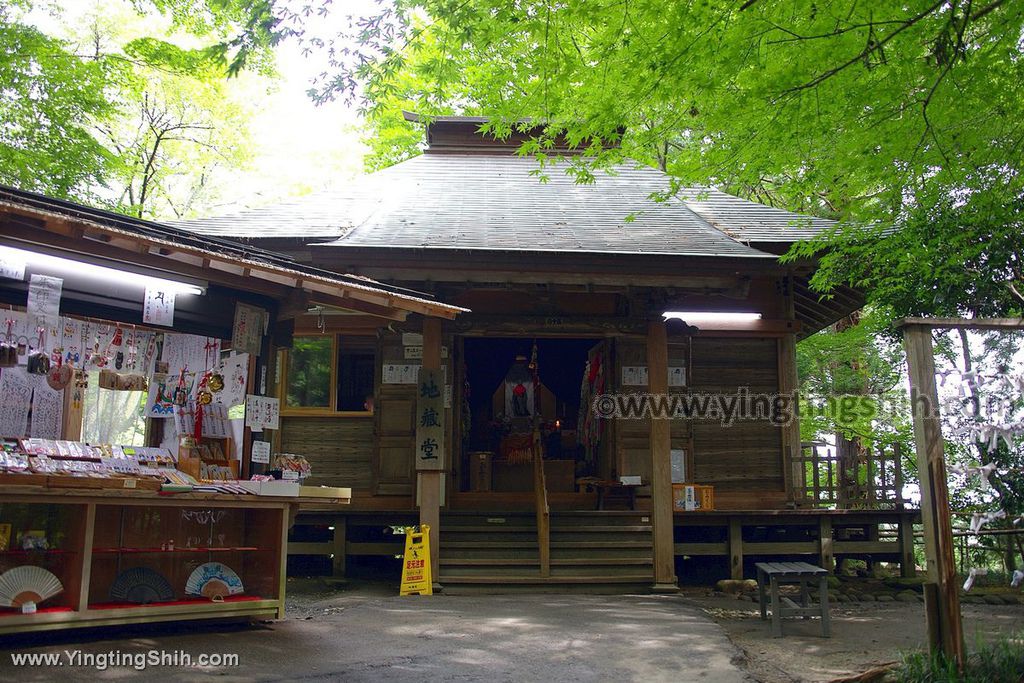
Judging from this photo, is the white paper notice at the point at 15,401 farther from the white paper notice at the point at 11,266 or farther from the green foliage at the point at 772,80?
the green foliage at the point at 772,80

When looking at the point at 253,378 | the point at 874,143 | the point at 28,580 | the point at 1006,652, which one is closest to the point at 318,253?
the point at 253,378

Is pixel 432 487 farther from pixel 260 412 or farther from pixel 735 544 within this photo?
pixel 735 544

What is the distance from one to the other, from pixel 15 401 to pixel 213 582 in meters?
2.02

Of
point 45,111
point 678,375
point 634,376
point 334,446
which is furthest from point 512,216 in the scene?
point 45,111

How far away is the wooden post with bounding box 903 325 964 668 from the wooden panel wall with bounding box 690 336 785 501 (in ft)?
20.8

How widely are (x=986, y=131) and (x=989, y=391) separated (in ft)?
8.68

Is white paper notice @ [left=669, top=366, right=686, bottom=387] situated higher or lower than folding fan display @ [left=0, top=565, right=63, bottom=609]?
higher

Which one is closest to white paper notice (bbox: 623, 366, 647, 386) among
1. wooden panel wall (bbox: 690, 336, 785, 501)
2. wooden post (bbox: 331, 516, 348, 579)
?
wooden panel wall (bbox: 690, 336, 785, 501)

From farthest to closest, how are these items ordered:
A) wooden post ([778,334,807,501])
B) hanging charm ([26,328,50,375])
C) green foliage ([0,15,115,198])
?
green foliage ([0,15,115,198])
wooden post ([778,334,807,501])
hanging charm ([26,328,50,375])

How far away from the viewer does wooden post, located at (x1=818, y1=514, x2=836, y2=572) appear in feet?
36.7

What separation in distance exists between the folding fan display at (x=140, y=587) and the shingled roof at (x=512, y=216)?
4285mm

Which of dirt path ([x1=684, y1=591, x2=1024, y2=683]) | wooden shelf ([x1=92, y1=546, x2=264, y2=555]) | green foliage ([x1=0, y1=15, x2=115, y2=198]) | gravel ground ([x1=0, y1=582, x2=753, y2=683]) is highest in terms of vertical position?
green foliage ([x1=0, y1=15, x2=115, y2=198])

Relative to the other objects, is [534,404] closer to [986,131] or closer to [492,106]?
[492,106]

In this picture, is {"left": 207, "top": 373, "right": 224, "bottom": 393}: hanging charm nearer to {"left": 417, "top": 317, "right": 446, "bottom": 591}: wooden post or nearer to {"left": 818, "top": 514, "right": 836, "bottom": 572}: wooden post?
{"left": 417, "top": 317, "right": 446, "bottom": 591}: wooden post
